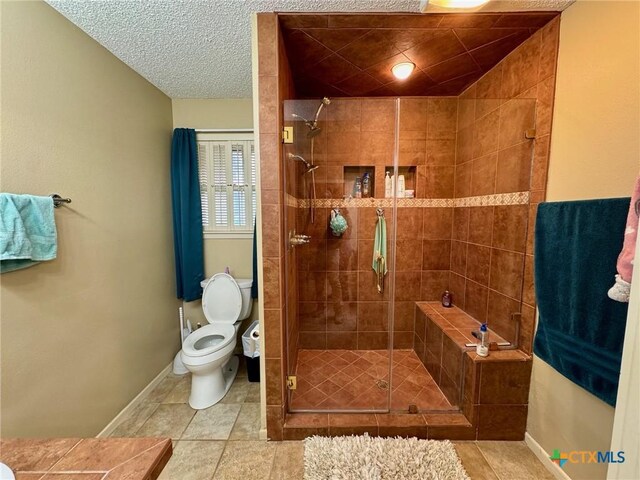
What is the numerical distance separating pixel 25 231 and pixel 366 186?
223cm

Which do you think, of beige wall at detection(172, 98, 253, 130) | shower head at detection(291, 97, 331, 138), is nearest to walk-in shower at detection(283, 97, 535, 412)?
shower head at detection(291, 97, 331, 138)

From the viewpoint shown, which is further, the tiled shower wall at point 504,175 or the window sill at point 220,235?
the window sill at point 220,235

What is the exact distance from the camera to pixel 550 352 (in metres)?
1.21

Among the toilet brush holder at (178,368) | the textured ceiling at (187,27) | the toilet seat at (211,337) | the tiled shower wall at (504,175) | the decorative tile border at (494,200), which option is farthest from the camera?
the toilet brush holder at (178,368)

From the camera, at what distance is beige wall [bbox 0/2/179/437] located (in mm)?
1128

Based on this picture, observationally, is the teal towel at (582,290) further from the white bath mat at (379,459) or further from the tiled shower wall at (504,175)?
the white bath mat at (379,459)

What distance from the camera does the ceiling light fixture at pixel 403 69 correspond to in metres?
1.68

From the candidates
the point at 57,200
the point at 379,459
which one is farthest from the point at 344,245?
the point at 57,200

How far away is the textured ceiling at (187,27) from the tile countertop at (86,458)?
190 centimetres

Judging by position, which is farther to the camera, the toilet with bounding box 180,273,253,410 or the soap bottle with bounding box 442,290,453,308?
the soap bottle with bounding box 442,290,453,308

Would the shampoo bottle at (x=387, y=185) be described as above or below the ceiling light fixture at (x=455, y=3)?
below

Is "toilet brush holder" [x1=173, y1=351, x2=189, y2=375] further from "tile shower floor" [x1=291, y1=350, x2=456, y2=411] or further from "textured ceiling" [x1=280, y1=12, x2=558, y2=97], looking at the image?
"textured ceiling" [x1=280, y1=12, x2=558, y2=97]

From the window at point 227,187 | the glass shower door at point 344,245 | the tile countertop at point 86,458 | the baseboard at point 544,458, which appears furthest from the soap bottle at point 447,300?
the tile countertop at point 86,458

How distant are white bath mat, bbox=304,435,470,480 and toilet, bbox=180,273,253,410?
2.77ft
